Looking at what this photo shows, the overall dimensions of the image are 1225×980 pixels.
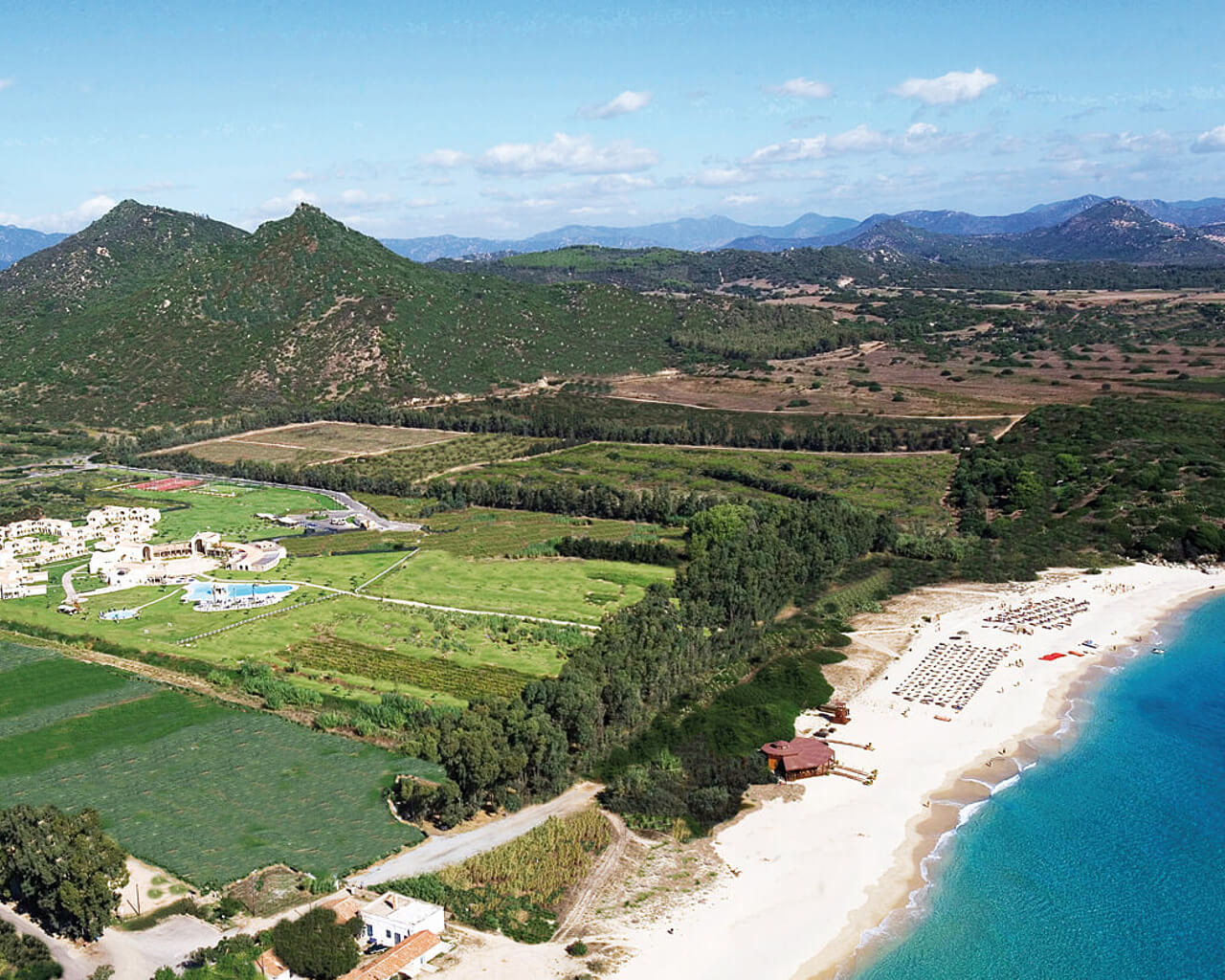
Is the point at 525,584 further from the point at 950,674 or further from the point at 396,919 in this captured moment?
the point at 396,919

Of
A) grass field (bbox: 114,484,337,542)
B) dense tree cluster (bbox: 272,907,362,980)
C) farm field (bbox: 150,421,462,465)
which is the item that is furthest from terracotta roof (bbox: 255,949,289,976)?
farm field (bbox: 150,421,462,465)

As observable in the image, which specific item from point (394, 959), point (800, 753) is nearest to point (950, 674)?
point (800, 753)

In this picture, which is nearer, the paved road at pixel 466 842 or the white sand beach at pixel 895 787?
the white sand beach at pixel 895 787

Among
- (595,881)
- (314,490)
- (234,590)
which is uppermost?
(314,490)

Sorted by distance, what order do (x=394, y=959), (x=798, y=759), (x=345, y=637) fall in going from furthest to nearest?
(x=345, y=637)
(x=798, y=759)
(x=394, y=959)

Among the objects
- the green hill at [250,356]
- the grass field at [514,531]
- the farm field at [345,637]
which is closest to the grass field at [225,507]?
the grass field at [514,531]

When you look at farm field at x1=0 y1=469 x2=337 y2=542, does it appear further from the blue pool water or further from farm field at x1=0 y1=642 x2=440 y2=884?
farm field at x1=0 y1=642 x2=440 y2=884

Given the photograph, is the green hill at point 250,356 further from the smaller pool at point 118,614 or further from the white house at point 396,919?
the white house at point 396,919

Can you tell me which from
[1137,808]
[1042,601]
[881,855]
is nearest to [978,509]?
[1042,601]
